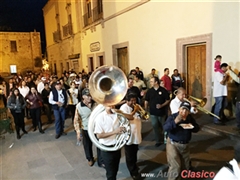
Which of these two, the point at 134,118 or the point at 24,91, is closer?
the point at 134,118

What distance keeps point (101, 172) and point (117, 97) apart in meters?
1.72

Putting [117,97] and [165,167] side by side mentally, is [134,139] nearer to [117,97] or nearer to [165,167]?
[117,97]

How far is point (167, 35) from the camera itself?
9.02 metres

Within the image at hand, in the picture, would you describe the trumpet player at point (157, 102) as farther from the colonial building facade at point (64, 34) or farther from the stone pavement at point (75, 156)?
the colonial building facade at point (64, 34)

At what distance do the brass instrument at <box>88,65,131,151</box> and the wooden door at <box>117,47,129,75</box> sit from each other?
29.4 ft

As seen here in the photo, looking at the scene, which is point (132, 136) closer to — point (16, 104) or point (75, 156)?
point (75, 156)

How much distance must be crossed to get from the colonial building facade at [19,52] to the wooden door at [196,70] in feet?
100

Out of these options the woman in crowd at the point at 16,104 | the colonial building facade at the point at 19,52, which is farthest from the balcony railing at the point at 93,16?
the colonial building facade at the point at 19,52

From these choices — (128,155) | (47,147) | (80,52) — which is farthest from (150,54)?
(80,52)

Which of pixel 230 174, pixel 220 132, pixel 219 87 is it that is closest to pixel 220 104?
pixel 219 87

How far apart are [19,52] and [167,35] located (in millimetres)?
30077

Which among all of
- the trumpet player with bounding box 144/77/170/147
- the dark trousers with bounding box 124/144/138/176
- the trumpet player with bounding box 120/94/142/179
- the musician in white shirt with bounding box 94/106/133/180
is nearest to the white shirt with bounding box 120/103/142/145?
the trumpet player with bounding box 120/94/142/179

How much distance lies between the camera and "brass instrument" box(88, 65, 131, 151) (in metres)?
3.54

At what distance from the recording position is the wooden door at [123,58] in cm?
1270
